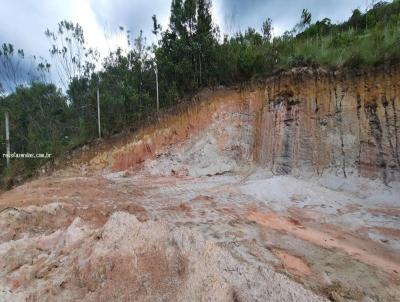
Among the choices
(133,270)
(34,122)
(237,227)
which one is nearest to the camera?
(133,270)

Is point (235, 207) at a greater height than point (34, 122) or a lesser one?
lesser

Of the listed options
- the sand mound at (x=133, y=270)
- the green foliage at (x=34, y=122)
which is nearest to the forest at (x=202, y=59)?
the green foliage at (x=34, y=122)

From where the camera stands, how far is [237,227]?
384 centimetres

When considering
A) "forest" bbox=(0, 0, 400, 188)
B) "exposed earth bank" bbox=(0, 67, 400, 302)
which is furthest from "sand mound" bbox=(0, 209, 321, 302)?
"forest" bbox=(0, 0, 400, 188)

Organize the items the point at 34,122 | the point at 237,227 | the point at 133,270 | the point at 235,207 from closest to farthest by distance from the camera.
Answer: the point at 133,270 → the point at 237,227 → the point at 235,207 → the point at 34,122

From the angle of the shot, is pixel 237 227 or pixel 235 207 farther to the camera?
pixel 235 207

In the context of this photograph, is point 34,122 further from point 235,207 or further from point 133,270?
point 133,270

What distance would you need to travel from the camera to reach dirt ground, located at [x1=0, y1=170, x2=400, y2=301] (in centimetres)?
270

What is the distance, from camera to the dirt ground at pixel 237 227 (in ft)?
8.84

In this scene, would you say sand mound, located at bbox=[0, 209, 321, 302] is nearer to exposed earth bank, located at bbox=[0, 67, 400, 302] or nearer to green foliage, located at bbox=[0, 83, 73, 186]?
exposed earth bank, located at bbox=[0, 67, 400, 302]

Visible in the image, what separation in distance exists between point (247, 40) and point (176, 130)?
443cm

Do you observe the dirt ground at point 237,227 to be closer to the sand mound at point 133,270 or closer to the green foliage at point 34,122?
the sand mound at point 133,270

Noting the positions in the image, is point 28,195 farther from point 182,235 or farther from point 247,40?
point 247,40

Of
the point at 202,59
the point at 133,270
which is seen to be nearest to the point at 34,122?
the point at 202,59
